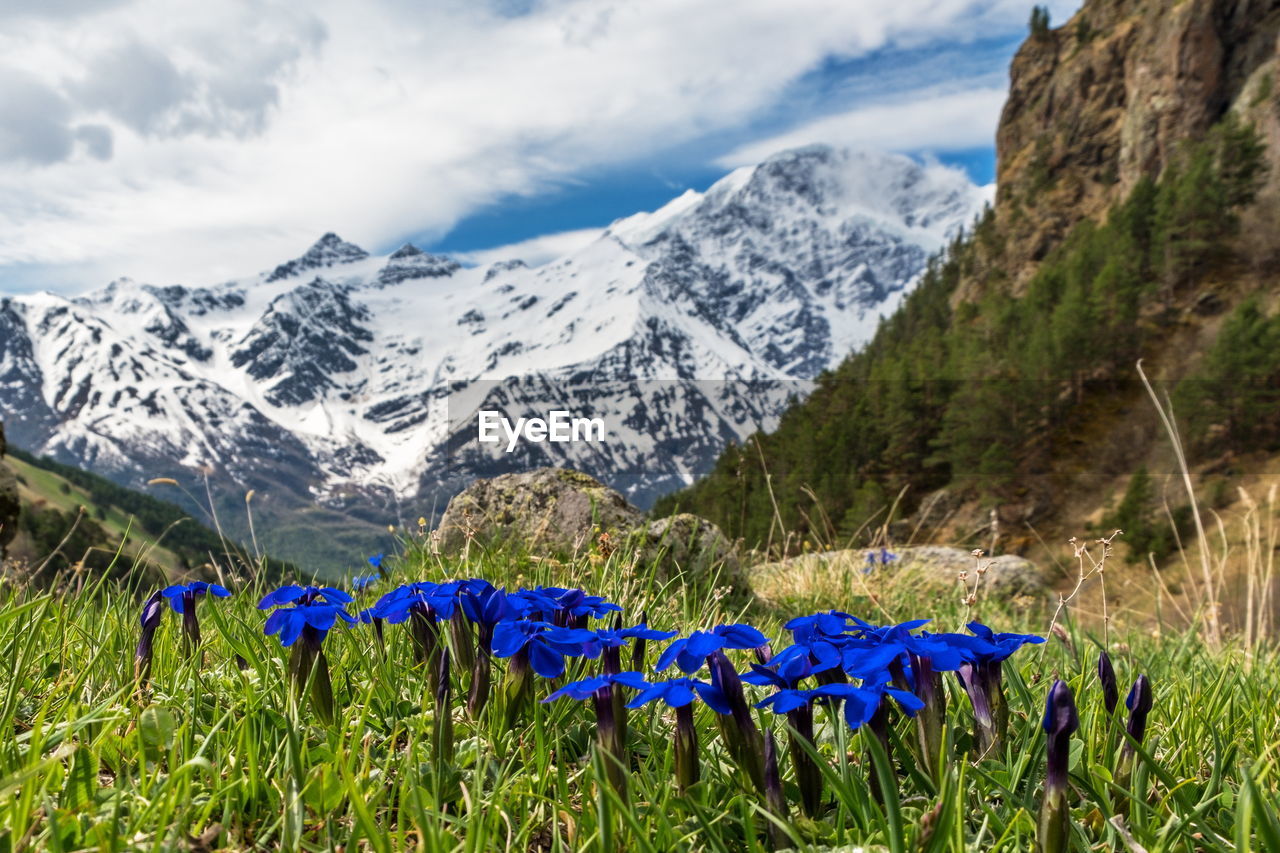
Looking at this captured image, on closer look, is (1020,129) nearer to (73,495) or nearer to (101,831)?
(101,831)

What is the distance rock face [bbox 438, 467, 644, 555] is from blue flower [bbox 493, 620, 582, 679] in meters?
4.58

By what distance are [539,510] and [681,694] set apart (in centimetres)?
586

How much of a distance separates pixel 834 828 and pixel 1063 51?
397ft

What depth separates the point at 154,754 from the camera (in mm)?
2152

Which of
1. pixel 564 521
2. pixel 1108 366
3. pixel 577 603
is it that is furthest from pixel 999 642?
pixel 1108 366

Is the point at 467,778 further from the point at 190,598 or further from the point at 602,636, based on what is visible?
the point at 190,598

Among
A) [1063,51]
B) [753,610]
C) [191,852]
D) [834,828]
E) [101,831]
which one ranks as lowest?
[753,610]

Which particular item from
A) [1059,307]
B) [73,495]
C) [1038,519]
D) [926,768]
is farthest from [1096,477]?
[73,495]

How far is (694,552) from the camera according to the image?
7121 millimetres

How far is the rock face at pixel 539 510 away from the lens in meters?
6.79

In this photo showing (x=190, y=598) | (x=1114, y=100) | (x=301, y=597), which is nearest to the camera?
(x=301, y=597)

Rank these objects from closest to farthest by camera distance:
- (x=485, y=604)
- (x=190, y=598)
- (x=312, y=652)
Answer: (x=485, y=604), (x=312, y=652), (x=190, y=598)

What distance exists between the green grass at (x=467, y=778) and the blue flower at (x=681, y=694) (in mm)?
182

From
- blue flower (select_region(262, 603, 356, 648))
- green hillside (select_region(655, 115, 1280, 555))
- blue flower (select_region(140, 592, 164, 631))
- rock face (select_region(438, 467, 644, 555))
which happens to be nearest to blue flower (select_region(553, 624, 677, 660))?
blue flower (select_region(262, 603, 356, 648))
